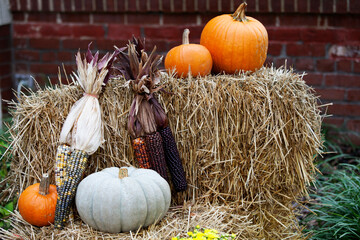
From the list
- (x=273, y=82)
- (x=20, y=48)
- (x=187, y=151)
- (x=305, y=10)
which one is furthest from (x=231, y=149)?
(x=20, y=48)

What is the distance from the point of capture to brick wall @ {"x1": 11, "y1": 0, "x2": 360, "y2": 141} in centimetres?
495

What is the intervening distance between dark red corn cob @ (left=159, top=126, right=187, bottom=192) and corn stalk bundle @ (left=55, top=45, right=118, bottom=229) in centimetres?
44

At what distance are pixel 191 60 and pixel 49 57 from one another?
277cm

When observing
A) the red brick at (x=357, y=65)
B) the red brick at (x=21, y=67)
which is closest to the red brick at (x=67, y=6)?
the red brick at (x=21, y=67)

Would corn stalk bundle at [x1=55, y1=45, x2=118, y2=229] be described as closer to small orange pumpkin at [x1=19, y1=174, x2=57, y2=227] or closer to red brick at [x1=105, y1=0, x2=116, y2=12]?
small orange pumpkin at [x1=19, y1=174, x2=57, y2=227]

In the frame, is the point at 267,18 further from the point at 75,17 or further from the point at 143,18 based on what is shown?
the point at 75,17

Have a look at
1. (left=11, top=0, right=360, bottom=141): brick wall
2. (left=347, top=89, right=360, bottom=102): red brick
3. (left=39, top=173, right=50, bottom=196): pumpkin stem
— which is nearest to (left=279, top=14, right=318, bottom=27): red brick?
(left=11, top=0, right=360, bottom=141): brick wall

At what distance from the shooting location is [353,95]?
5.03 metres

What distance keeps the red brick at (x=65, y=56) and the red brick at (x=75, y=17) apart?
1.22 feet

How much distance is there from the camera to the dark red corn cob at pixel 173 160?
3.14 m

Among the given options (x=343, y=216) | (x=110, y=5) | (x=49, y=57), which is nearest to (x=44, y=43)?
(x=49, y=57)

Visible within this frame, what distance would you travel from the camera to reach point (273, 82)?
3207 millimetres

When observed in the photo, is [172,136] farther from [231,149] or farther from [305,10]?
[305,10]

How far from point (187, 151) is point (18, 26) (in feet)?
10.6
